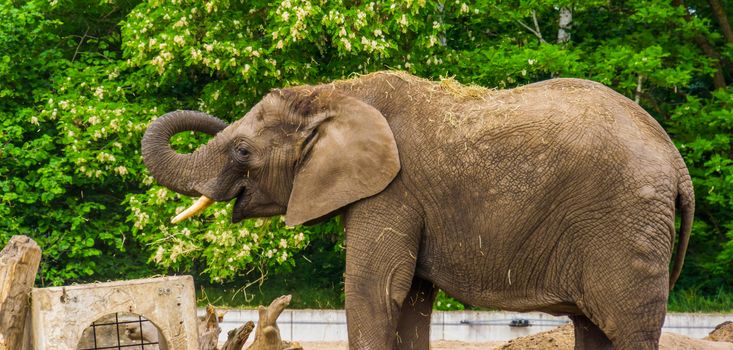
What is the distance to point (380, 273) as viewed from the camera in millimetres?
9484

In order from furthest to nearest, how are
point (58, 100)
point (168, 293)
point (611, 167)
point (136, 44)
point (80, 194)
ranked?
1. point (80, 194)
2. point (58, 100)
3. point (136, 44)
4. point (168, 293)
5. point (611, 167)

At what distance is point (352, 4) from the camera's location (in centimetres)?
1891

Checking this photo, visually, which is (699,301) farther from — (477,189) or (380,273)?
(380,273)

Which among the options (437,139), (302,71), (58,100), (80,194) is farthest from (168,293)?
(80,194)

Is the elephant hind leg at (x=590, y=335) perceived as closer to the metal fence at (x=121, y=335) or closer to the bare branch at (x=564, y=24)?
the metal fence at (x=121, y=335)

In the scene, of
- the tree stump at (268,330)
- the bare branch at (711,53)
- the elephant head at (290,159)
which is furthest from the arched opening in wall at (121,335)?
the bare branch at (711,53)

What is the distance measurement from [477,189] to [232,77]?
1047 centimetres

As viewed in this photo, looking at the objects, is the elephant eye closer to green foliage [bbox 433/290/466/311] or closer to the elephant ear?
the elephant ear

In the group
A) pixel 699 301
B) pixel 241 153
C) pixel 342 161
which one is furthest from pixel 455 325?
pixel 342 161

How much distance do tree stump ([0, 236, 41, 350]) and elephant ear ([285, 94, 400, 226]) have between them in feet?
6.14

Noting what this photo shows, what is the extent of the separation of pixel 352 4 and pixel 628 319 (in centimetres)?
1047

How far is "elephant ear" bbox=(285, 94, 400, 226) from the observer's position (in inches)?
377

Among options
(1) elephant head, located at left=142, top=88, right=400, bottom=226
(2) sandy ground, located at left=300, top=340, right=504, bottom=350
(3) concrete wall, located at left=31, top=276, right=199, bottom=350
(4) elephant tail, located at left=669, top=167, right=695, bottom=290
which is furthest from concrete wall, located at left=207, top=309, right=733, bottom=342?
(4) elephant tail, located at left=669, top=167, right=695, bottom=290

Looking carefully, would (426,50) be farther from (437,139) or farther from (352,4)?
(437,139)
